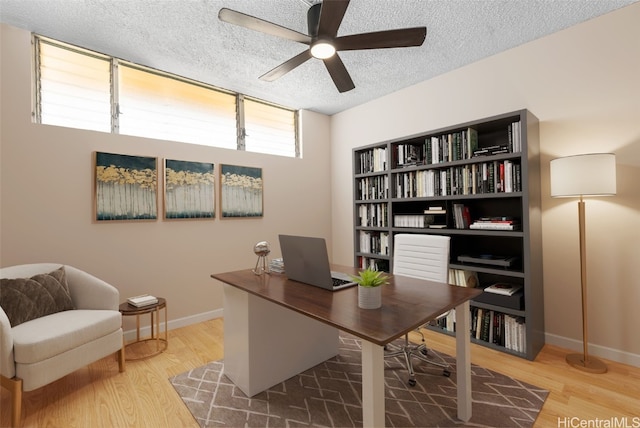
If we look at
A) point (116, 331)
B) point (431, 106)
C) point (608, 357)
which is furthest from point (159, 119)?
point (608, 357)

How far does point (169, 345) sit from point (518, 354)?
Answer: 2985 millimetres

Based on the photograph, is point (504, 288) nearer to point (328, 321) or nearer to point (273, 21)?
point (328, 321)

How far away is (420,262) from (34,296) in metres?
2.75

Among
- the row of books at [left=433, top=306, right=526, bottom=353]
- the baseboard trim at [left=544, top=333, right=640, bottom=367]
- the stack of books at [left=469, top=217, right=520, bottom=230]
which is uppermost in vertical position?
the stack of books at [left=469, top=217, right=520, bottom=230]

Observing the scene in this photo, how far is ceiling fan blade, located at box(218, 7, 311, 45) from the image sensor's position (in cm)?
169

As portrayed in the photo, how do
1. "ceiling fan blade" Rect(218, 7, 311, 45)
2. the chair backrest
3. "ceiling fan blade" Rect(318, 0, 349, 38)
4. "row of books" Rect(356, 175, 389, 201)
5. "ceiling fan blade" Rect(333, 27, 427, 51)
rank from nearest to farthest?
"ceiling fan blade" Rect(318, 0, 349, 38), "ceiling fan blade" Rect(218, 7, 311, 45), "ceiling fan blade" Rect(333, 27, 427, 51), the chair backrest, "row of books" Rect(356, 175, 389, 201)

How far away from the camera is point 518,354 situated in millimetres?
2338

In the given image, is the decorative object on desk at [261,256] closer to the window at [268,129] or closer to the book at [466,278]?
the book at [466,278]

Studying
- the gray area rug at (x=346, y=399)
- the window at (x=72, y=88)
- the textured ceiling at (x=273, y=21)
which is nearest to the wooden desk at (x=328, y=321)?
the gray area rug at (x=346, y=399)

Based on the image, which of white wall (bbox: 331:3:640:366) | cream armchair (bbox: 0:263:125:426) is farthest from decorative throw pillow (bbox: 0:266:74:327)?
white wall (bbox: 331:3:640:366)

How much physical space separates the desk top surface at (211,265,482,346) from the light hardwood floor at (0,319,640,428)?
33.7 inches

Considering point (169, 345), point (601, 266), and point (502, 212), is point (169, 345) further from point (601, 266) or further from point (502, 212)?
point (601, 266)

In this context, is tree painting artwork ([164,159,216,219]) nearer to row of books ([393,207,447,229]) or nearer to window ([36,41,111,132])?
window ([36,41,111,132])

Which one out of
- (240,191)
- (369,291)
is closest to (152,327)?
(240,191)
